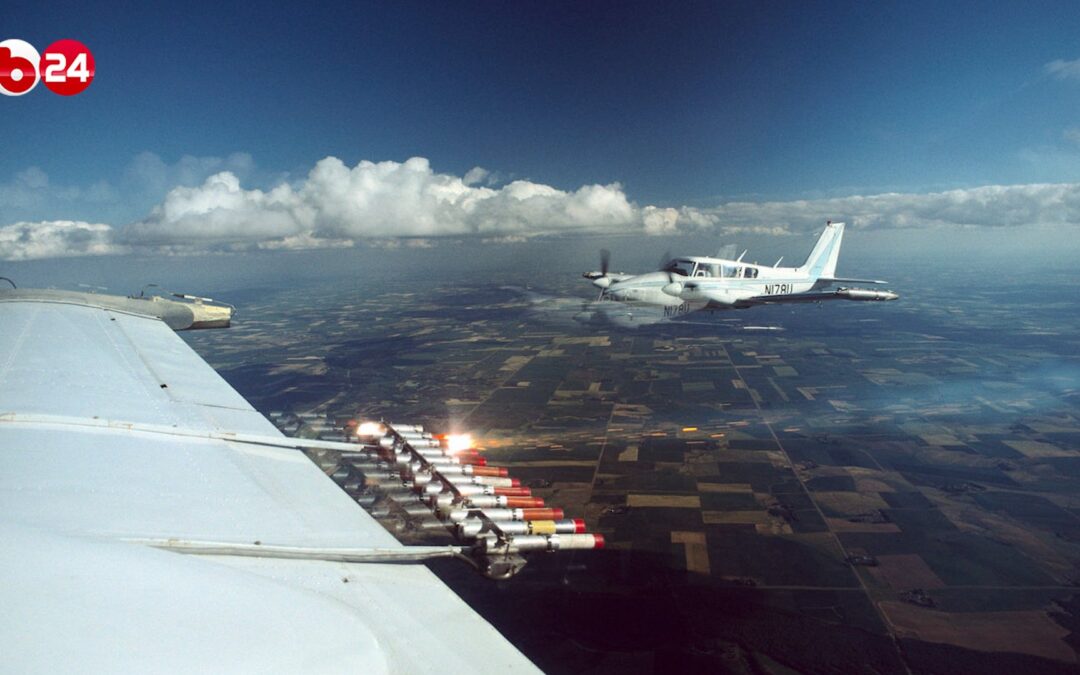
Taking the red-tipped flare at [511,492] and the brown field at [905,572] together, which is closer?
the red-tipped flare at [511,492]

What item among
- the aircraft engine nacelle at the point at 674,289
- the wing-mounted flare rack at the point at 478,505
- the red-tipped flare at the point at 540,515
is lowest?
the red-tipped flare at the point at 540,515

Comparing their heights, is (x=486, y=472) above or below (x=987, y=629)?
above

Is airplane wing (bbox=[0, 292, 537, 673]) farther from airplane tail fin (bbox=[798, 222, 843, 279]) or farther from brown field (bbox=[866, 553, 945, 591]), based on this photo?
airplane tail fin (bbox=[798, 222, 843, 279])

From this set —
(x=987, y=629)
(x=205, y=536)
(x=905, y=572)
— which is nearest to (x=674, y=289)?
(x=905, y=572)

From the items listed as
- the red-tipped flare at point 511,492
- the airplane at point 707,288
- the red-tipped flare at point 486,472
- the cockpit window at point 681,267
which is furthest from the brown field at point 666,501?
the red-tipped flare at point 511,492

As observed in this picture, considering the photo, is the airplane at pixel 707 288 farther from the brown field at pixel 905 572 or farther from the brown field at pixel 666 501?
the brown field at pixel 905 572

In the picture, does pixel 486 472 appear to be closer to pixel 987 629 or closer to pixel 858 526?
pixel 987 629
